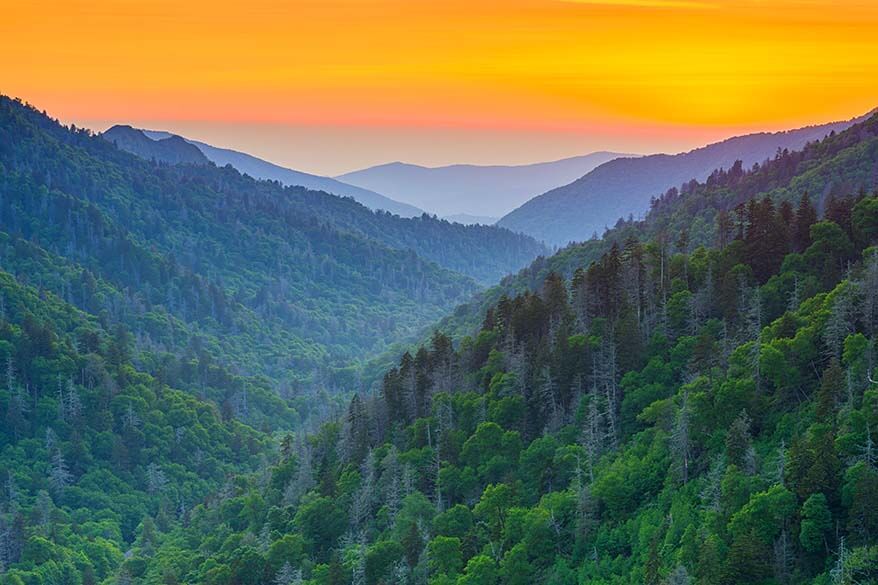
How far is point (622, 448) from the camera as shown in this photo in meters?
64.9

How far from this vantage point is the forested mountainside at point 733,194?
419ft

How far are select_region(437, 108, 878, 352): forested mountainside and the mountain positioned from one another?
22437 mm

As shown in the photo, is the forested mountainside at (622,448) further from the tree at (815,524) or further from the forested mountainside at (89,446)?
the forested mountainside at (89,446)

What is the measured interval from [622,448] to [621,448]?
Answer: 0.44 ft

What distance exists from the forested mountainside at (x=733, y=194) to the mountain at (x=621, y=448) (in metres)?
22.4

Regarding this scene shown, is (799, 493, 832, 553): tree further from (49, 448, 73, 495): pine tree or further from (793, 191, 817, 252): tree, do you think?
(49, 448, 73, 495): pine tree

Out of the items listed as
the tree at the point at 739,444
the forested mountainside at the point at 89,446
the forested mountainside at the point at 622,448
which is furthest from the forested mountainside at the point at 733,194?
the tree at the point at 739,444

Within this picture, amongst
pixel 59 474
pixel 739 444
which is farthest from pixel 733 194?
pixel 739 444

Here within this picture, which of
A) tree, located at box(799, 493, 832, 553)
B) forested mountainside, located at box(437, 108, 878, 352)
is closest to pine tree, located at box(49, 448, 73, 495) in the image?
forested mountainside, located at box(437, 108, 878, 352)

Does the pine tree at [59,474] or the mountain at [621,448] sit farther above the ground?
the mountain at [621,448]

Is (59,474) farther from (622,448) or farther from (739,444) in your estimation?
(739,444)

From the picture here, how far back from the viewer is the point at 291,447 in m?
115

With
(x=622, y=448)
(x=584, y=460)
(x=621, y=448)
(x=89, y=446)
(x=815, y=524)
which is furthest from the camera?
(x=89, y=446)

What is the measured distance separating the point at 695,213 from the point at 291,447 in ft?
239
